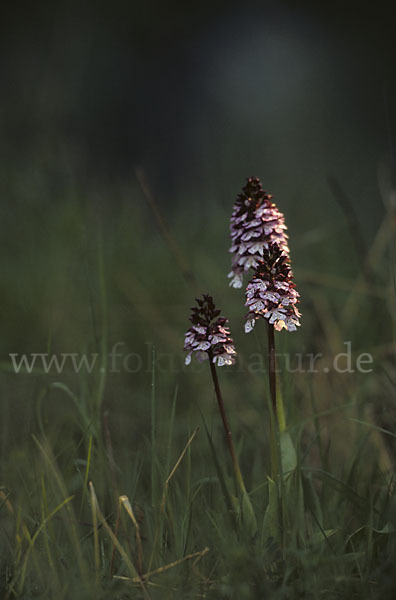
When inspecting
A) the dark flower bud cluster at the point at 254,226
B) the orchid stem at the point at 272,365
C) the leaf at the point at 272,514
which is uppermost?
the dark flower bud cluster at the point at 254,226

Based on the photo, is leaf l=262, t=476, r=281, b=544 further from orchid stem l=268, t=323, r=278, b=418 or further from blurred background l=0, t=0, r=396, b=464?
blurred background l=0, t=0, r=396, b=464

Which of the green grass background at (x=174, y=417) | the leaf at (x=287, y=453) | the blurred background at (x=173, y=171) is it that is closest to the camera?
the green grass background at (x=174, y=417)

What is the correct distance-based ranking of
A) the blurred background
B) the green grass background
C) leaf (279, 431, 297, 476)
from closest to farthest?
the green grass background → leaf (279, 431, 297, 476) → the blurred background

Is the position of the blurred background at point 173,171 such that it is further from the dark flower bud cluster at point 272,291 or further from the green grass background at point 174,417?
the dark flower bud cluster at point 272,291

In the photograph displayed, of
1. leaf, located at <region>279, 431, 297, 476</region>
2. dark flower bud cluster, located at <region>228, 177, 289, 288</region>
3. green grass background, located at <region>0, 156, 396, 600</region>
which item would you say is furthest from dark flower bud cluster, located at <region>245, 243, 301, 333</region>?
leaf, located at <region>279, 431, 297, 476</region>

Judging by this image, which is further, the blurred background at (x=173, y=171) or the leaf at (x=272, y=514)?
the blurred background at (x=173, y=171)

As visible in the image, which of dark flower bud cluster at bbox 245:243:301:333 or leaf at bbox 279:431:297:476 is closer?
dark flower bud cluster at bbox 245:243:301:333

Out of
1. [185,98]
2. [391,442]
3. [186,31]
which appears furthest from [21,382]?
[186,31]

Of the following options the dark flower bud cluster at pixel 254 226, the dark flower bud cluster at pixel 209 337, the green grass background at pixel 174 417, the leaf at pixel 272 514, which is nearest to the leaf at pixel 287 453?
the green grass background at pixel 174 417
